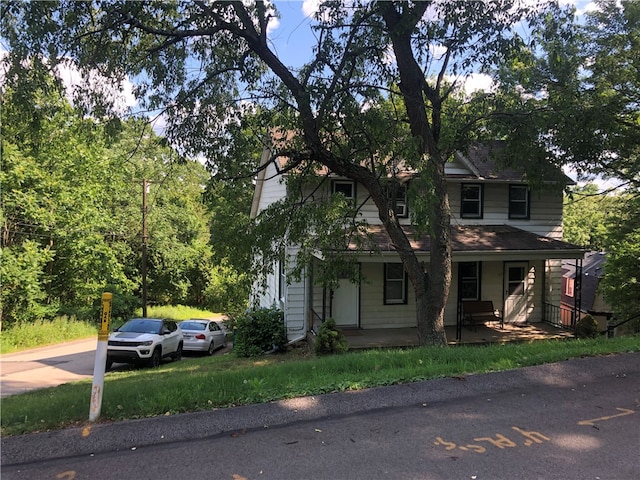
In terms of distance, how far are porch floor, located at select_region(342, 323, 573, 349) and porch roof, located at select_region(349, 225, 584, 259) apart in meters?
2.51

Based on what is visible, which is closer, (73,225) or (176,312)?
(73,225)

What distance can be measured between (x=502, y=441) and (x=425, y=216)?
334cm

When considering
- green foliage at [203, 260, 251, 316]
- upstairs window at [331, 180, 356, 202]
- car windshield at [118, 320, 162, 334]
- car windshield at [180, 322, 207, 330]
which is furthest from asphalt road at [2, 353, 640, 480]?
green foliage at [203, 260, 251, 316]

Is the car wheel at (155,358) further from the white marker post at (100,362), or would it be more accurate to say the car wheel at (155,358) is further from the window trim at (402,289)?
the white marker post at (100,362)

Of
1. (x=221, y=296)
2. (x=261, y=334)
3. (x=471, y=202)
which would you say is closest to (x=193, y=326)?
(x=261, y=334)

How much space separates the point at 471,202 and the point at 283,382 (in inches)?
496

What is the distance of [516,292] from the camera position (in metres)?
16.1

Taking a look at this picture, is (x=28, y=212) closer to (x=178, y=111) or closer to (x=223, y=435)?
(x=178, y=111)

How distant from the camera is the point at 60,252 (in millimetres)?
24719

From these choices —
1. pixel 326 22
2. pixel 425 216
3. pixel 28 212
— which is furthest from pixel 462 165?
pixel 28 212

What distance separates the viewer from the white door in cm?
1482

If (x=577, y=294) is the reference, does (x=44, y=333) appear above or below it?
below

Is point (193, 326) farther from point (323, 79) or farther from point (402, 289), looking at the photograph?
point (323, 79)

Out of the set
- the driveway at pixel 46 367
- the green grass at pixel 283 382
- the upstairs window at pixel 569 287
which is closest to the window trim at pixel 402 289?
Result: the green grass at pixel 283 382
